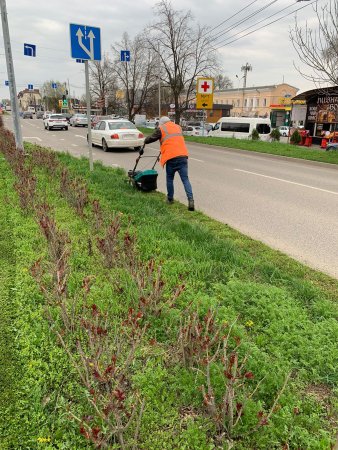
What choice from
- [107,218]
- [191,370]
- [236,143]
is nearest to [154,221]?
[107,218]

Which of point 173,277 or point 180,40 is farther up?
point 180,40

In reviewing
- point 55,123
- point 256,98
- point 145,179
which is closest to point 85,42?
point 145,179

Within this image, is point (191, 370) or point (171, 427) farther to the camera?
point (191, 370)

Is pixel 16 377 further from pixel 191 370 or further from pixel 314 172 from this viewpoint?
pixel 314 172

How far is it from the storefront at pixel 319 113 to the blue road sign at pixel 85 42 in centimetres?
1901

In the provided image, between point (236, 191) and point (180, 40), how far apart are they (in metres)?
22.2

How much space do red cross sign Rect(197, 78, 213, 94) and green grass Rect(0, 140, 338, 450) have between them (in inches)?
656

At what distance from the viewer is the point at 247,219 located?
6402 millimetres

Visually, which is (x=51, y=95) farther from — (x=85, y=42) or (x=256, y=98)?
(x=85, y=42)

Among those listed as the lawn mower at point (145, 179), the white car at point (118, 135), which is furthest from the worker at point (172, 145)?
the white car at point (118, 135)

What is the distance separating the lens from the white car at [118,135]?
53.2 feet

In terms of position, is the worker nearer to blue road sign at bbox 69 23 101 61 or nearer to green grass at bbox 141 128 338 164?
blue road sign at bbox 69 23 101 61

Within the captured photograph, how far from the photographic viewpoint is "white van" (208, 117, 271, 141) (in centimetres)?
2733

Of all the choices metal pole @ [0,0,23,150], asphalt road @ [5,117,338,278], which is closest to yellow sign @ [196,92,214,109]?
asphalt road @ [5,117,338,278]
